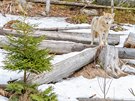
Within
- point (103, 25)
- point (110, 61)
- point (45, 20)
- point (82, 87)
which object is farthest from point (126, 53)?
point (45, 20)

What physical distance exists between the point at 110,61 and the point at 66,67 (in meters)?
1.10

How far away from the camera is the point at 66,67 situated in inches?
310

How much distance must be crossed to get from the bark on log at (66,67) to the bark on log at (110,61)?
267 mm

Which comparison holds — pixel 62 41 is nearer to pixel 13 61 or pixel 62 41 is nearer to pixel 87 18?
pixel 13 61

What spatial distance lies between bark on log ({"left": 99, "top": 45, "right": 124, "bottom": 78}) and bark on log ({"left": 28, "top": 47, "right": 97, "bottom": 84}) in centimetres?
27

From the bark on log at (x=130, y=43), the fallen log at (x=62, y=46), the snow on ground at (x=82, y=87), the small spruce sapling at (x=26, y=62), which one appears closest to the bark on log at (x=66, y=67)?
the snow on ground at (x=82, y=87)

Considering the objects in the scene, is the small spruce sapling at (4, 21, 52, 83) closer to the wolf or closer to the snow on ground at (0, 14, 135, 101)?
the snow on ground at (0, 14, 135, 101)

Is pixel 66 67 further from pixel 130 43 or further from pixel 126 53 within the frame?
pixel 130 43

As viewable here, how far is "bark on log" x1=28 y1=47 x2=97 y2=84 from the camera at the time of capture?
720 centimetres

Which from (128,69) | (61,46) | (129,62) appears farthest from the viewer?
(61,46)

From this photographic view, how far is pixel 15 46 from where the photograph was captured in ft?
21.7

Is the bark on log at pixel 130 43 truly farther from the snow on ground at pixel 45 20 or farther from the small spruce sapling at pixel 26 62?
the snow on ground at pixel 45 20

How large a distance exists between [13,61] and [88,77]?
216cm

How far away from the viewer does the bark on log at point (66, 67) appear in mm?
7202
